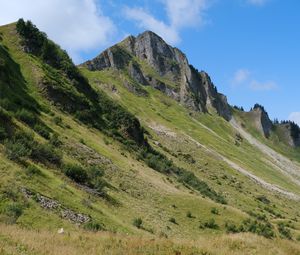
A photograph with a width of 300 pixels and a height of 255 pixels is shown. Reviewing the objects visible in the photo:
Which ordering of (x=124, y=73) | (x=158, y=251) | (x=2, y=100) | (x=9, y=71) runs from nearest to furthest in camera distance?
(x=158, y=251)
(x=2, y=100)
(x=9, y=71)
(x=124, y=73)

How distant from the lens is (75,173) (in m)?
37.5

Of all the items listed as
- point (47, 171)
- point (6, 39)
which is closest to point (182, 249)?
point (47, 171)

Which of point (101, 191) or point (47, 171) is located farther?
point (101, 191)

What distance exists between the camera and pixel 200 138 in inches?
5384

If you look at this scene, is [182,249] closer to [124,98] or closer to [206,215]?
[206,215]

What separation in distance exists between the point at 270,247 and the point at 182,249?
6.42m

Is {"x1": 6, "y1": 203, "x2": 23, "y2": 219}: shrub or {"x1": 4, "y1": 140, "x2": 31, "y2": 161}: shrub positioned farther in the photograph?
{"x1": 4, "y1": 140, "x2": 31, "y2": 161}: shrub

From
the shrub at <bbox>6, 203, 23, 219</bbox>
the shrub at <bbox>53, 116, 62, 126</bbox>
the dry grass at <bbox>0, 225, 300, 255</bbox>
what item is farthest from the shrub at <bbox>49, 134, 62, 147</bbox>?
the dry grass at <bbox>0, 225, 300, 255</bbox>

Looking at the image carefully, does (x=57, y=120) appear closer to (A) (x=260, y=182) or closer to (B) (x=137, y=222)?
(B) (x=137, y=222)

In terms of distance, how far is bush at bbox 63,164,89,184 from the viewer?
37062 millimetres

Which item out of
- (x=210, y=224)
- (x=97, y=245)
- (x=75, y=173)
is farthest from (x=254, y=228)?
(x=97, y=245)

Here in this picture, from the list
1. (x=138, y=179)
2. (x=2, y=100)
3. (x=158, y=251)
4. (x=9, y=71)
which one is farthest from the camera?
(x=9, y=71)

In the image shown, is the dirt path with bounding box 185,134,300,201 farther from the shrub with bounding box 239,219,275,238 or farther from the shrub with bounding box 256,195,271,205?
the shrub with bounding box 239,219,275,238

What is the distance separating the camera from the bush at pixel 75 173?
3706cm
